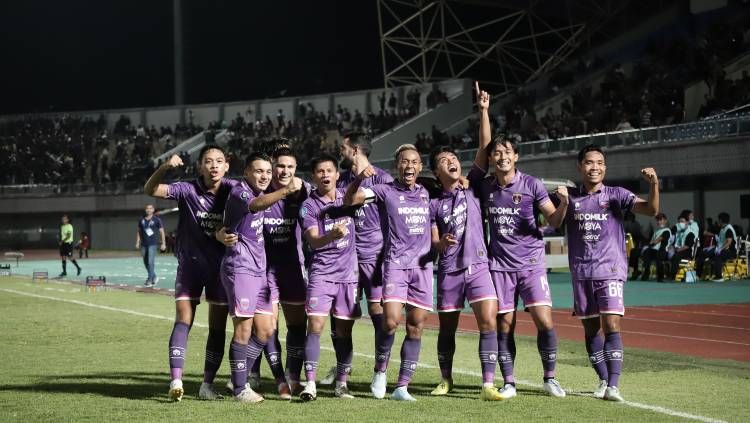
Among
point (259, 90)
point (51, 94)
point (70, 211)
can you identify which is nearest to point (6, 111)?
point (51, 94)

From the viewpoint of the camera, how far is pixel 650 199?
9414 millimetres

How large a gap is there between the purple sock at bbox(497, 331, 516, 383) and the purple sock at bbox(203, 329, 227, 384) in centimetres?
257

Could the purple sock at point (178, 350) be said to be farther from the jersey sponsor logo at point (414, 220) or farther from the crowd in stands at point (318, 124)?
the crowd in stands at point (318, 124)

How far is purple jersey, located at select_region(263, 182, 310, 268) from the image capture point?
9625 mm

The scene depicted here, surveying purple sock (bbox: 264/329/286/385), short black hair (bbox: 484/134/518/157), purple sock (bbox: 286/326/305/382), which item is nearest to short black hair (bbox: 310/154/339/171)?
short black hair (bbox: 484/134/518/157)

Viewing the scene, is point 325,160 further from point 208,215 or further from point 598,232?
point 598,232

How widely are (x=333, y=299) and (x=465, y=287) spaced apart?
1215mm

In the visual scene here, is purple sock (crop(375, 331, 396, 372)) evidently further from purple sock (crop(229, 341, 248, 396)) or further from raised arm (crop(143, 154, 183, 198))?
raised arm (crop(143, 154, 183, 198))

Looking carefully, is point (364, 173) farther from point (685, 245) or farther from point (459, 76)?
point (459, 76)

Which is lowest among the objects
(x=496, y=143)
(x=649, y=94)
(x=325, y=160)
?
(x=325, y=160)

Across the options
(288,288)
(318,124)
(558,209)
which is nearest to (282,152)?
(288,288)

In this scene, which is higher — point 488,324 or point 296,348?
point 488,324

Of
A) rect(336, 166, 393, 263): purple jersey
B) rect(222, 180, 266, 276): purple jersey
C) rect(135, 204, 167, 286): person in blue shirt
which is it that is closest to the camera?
rect(222, 180, 266, 276): purple jersey

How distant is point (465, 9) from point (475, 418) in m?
53.1
